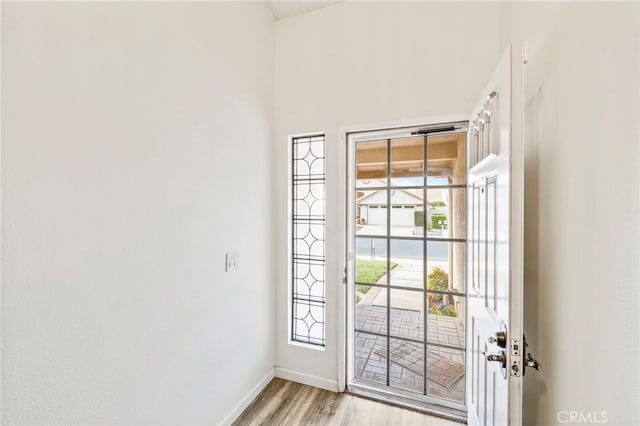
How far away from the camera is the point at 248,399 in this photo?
199cm

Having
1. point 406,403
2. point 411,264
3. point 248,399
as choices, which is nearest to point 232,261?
point 248,399

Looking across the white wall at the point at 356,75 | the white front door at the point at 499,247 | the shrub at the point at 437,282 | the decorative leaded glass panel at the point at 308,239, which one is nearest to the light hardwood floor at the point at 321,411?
the white wall at the point at 356,75

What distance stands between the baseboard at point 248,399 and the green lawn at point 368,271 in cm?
102

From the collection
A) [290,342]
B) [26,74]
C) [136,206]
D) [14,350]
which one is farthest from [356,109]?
[14,350]

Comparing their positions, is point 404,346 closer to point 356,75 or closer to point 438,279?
point 438,279

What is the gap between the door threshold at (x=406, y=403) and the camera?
189cm

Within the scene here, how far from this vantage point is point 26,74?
0.88 meters

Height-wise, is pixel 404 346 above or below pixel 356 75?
below

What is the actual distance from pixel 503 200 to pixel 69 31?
168 cm

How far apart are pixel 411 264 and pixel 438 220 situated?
381 mm

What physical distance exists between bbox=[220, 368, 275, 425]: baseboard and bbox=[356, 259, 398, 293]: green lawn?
1021mm

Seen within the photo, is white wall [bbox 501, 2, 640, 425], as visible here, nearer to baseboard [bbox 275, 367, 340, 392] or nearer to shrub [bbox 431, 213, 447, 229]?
shrub [bbox 431, 213, 447, 229]

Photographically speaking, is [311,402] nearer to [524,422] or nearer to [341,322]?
[341,322]

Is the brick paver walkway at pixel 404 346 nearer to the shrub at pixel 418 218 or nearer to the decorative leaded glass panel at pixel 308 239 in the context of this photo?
the decorative leaded glass panel at pixel 308 239
